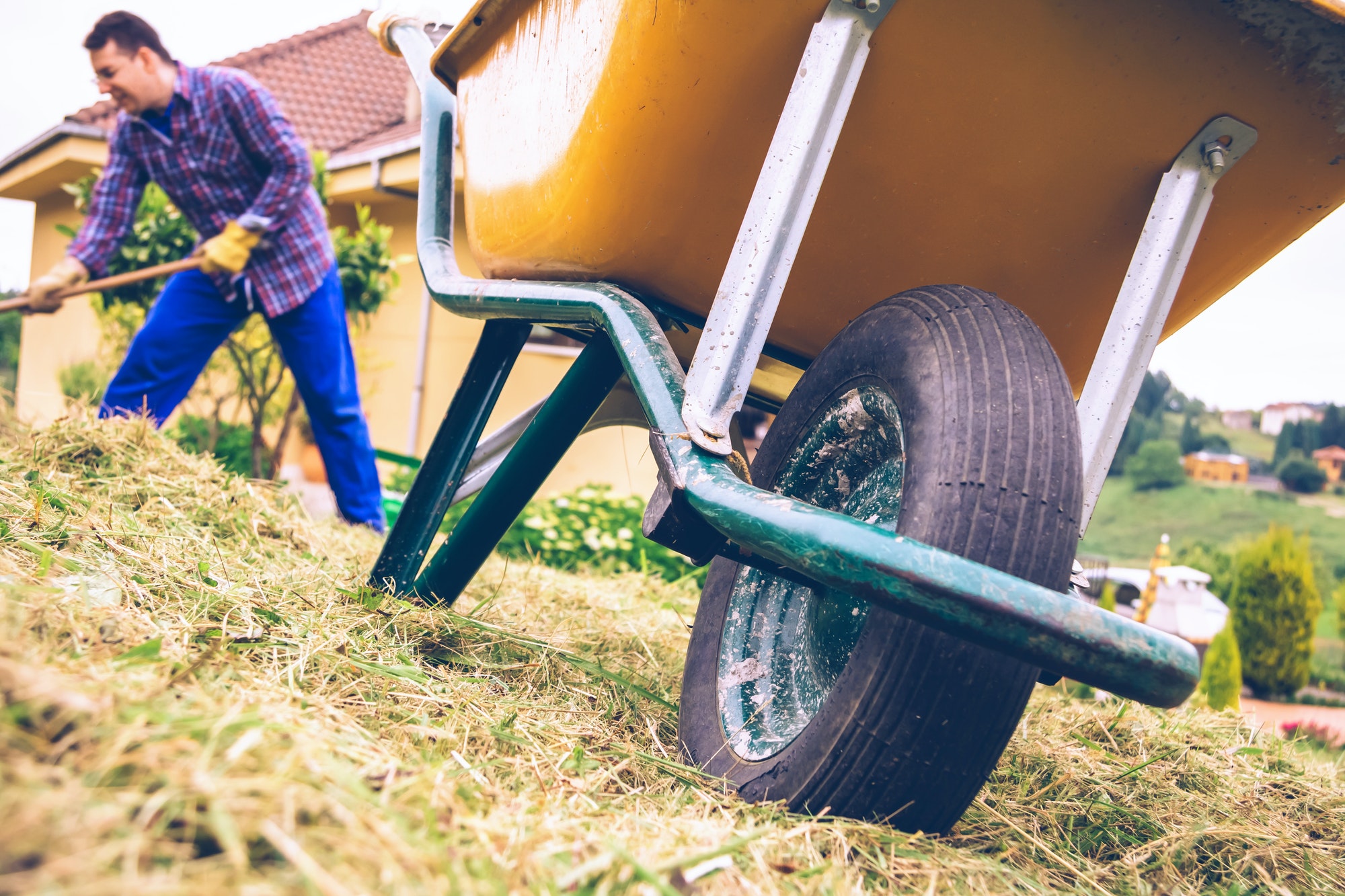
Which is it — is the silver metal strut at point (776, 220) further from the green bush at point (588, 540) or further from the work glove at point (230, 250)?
the green bush at point (588, 540)

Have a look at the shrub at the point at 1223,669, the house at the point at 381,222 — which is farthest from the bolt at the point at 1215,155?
→ the shrub at the point at 1223,669

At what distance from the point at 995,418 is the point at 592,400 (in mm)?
727

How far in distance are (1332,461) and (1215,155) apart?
31.1ft

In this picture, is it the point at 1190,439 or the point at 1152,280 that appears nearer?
the point at 1152,280

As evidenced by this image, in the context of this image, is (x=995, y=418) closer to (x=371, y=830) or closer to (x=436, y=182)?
(x=371, y=830)

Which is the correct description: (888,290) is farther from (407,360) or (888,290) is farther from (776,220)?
(407,360)

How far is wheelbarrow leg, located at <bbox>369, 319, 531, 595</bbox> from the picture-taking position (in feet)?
5.54

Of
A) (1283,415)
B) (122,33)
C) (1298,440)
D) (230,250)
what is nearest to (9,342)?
(122,33)

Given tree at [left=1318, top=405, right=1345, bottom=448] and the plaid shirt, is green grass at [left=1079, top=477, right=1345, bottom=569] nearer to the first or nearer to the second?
tree at [left=1318, top=405, right=1345, bottom=448]

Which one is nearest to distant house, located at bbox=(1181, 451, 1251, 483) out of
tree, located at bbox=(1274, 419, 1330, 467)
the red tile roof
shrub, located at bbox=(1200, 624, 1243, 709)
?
tree, located at bbox=(1274, 419, 1330, 467)

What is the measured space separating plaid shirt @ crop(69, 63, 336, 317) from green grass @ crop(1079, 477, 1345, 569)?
8.23 metres

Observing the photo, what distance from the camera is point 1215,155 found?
1148 millimetres

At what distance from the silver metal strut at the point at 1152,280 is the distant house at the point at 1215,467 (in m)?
9.75

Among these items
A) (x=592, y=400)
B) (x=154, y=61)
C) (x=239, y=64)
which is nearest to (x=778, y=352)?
(x=592, y=400)
